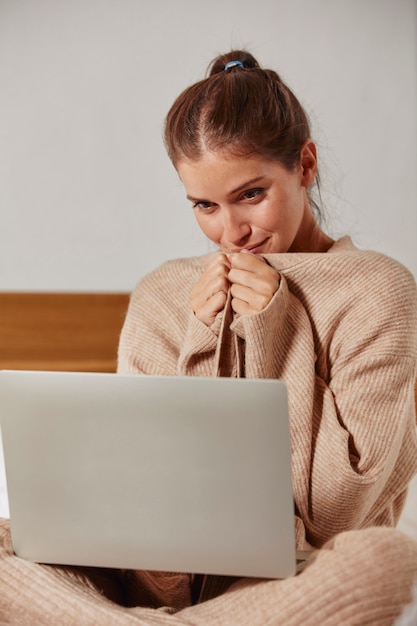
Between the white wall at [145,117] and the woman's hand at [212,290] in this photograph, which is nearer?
the woman's hand at [212,290]

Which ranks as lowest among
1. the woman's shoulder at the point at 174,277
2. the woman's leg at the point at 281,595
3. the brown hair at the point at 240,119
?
the woman's leg at the point at 281,595

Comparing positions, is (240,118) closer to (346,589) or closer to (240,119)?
(240,119)

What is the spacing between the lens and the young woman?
4.65ft

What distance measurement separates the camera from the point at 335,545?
3.82ft

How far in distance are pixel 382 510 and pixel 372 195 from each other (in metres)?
1.36

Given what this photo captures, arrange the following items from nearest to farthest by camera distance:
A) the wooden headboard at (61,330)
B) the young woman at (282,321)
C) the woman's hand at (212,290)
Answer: the young woman at (282,321) < the woman's hand at (212,290) < the wooden headboard at (61,330)

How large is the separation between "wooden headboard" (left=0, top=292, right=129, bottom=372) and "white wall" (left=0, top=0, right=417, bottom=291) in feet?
0.19

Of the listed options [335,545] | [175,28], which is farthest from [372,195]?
[335,545]

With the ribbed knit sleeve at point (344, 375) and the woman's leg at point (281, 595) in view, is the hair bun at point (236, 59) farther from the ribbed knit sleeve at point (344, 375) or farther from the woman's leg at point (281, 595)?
the woman's leg at point (281, 595)

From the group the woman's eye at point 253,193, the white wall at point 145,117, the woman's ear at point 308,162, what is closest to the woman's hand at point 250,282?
the woman's eye at point 253,193

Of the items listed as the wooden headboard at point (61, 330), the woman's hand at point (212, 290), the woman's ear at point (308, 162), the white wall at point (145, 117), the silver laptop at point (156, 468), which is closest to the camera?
the silver laptop at point (156, 468)

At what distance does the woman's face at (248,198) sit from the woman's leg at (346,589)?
0.62 meters

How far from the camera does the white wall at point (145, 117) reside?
2.68 m

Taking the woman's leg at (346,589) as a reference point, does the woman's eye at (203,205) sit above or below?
above
